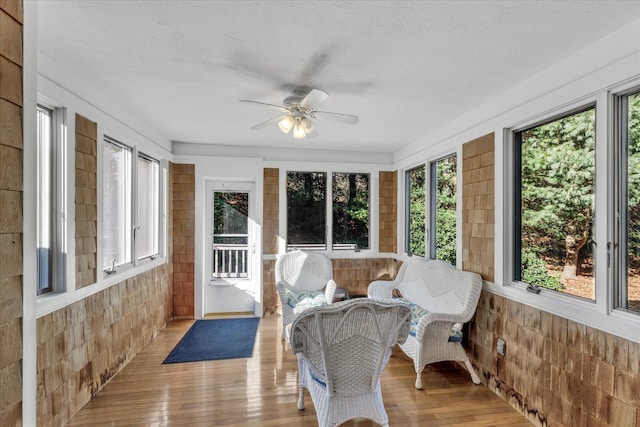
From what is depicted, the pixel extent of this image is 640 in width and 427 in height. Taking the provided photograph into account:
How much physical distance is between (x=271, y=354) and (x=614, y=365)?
273 cm

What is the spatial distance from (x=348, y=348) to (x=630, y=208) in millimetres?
1805

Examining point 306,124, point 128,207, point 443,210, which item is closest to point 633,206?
point 443,210

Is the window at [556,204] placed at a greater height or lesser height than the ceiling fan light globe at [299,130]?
lesser

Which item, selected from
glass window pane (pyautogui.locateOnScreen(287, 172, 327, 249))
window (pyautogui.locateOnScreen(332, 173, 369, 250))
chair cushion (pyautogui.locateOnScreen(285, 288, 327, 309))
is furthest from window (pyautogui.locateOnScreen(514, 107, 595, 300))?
glass window pane (pyautogui.locateOnScreen(287, 172, 327, 249))

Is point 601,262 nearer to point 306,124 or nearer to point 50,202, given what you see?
point 306,124

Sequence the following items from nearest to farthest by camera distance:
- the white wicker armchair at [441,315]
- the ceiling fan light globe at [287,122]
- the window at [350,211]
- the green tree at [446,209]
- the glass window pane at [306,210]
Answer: the ceiling fan light globe at [287,122], the white wicker armchair at [441,315], the green tree at [446,209], the glass window pane at [306,210], the window at [350,211]

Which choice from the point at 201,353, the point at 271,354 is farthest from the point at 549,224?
the point at 201,353

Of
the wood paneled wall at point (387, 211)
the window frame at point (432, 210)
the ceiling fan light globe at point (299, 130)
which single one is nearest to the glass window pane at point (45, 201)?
the ceiling fan light globe at point (299, 130)

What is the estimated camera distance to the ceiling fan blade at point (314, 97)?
2037mm

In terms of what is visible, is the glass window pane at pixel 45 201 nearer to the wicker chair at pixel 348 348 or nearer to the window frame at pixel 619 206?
the wicker chair at pixel 348 348

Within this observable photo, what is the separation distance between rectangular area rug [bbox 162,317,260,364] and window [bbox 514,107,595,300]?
9.26ft

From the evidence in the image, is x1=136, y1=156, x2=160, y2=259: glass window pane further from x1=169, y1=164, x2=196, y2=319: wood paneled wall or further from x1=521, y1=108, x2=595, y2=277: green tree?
x1=521, y1=108, x2=595, y2=277: green tree

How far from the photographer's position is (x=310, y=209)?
4.80 meters

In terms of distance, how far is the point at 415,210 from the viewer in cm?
439
